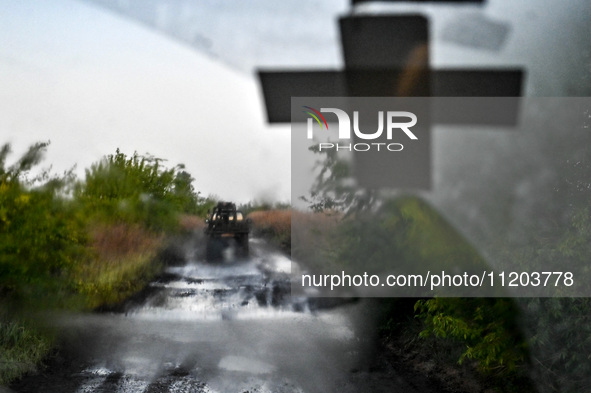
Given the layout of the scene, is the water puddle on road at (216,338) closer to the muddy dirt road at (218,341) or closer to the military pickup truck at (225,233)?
the muddy dirt road at (218,341)

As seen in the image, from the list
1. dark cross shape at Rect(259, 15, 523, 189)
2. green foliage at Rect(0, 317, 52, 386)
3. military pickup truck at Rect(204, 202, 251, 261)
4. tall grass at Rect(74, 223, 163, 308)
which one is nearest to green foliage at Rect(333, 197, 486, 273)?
dark cross shape at Rect(259, 15, 523, 189)

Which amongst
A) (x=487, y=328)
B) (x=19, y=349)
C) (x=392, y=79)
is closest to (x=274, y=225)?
(x=392, y=79)

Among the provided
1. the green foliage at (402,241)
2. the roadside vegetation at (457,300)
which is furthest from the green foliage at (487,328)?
the green foliage at (402,241)

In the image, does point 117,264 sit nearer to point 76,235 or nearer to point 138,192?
point 76,235

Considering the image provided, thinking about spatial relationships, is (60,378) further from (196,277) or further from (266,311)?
(266,311)

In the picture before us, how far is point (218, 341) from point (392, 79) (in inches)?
99.1

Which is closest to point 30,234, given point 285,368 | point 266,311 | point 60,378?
point 60,378

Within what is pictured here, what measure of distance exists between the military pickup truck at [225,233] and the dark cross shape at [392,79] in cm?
106

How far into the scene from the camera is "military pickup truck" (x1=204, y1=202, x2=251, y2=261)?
422cm

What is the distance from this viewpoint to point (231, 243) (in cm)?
430

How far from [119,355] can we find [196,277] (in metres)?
0.89

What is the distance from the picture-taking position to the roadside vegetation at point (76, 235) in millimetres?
3789

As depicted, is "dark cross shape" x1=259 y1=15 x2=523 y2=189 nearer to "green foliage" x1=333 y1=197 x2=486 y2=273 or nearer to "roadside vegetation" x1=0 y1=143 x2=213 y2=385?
"green foliage" x1=333 y1=197 x2=486 y2=273

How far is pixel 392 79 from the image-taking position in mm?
3400
